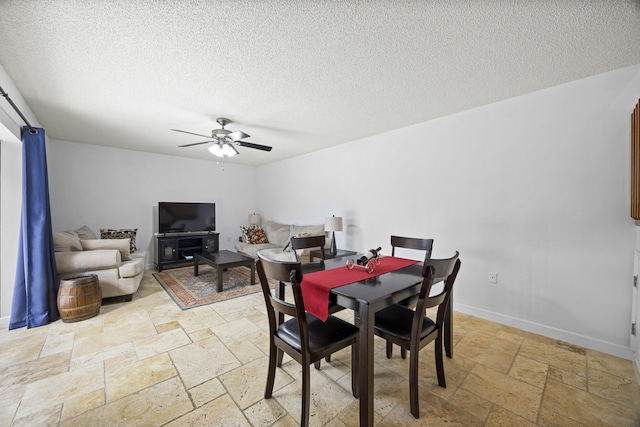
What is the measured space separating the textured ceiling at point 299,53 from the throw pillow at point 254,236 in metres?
3.15

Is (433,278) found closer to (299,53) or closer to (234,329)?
(299,53)

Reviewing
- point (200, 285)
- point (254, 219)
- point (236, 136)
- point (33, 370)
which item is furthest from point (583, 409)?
point (254, 219)

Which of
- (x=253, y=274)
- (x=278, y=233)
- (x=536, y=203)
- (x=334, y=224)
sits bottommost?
(x=253, y=274)

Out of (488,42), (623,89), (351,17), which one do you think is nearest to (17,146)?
(351,17)

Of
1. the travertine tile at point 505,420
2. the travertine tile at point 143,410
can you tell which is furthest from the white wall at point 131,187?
the travertine tile at point 505,420

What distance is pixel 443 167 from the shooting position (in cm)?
313

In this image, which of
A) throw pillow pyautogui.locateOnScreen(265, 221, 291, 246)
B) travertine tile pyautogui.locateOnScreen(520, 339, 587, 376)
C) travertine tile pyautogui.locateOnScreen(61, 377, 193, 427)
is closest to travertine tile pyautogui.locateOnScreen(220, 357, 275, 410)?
travertine tile pyautogui.locateOnScreen(61, 377, 193, 427)

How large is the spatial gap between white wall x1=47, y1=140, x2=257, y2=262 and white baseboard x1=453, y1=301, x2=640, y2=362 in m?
5.42

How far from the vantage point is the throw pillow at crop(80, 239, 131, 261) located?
318 cm

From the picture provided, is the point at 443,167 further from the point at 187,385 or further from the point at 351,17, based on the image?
the point at 187,385

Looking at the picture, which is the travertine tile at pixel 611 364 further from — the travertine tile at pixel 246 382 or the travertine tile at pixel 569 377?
the travertine tile at pixel 246 382

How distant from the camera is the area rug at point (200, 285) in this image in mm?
3395

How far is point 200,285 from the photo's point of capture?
3979 mm

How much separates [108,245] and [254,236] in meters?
2.77
